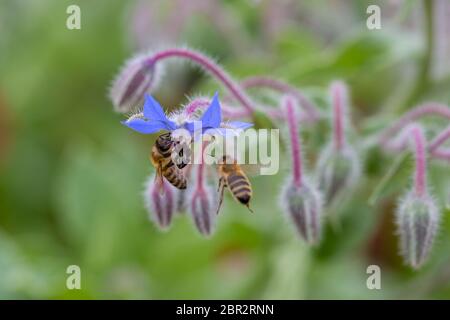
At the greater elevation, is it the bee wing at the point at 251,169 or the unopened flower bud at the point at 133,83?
the unopened flower bud at the point at 133,83

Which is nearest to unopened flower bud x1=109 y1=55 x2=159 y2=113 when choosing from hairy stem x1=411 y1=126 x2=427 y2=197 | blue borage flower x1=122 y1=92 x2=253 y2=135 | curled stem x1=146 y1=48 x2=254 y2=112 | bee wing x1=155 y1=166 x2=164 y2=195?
curled stem x1=146 y1=48 x2=254 y2=112

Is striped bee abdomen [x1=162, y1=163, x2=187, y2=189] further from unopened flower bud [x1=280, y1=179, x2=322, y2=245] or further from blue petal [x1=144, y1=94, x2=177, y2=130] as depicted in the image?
unopened flower bud [x1=280, y1=179, x2=322, y2=245]

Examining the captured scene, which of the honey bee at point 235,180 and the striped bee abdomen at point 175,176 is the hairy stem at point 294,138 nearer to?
the honey bee at point 235,180

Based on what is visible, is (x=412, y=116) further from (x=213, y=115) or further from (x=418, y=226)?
(x=213, y=115)

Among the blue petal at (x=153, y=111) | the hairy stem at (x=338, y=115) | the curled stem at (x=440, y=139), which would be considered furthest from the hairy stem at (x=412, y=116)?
the blue petal at (x=153, y=111)

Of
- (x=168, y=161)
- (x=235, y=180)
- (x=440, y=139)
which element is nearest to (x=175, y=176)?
(x=168, y=161)

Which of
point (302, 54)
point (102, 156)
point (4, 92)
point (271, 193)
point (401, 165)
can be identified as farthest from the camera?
point (4, 92)
